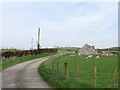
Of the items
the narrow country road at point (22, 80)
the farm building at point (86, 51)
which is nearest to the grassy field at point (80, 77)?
the narrow country road at point (22, 80)

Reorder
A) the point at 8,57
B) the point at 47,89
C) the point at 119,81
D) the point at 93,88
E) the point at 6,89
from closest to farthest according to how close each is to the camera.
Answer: the point at 93,88, the point at 47,89, the point at 6,89, the point at 119,81, the point at 8,57

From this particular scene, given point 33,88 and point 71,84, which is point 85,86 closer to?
point 71,84

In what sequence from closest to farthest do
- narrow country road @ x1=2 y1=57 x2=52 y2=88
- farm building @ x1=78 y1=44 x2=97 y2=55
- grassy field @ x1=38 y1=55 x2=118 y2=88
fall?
grassy field @ x1=38 y1=55 x2=118 y2=88, narrow country road @ x1=2 y1=57 x2=52 y2=88, farm building @ x1=78 y1=44 x2=97 y2=55

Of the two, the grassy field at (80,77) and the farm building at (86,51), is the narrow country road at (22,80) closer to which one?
the grassy field at (80,77)

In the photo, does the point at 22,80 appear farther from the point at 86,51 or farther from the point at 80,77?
the point at 86,51

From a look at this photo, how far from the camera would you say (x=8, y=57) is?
50.7m

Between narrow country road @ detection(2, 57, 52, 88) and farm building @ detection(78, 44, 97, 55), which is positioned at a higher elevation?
farm building @ detection(78, 44, 97, 55)

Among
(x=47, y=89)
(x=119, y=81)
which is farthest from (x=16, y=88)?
(x=119, y=81)

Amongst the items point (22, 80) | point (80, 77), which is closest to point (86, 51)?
point (80, 77)

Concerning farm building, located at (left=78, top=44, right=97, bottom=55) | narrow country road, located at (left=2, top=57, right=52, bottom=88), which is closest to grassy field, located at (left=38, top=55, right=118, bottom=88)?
narrow country road, located at (left=2, top=57, right=52, bottom=88)

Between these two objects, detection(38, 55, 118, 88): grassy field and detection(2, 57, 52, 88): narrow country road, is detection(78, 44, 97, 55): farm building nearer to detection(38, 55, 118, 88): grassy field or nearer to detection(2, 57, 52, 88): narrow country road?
detection(38, 55, 118, 88): grassy field

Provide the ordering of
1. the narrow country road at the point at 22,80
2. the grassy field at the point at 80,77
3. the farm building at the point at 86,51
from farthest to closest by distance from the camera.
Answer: the farm building at the point at 86,51 → the narrow country road at the point at 22,80 → the grassy field at the point at 80,77

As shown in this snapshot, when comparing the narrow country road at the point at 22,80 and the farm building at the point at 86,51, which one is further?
the farm building at the point at 86,51

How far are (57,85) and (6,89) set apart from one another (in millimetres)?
3226
